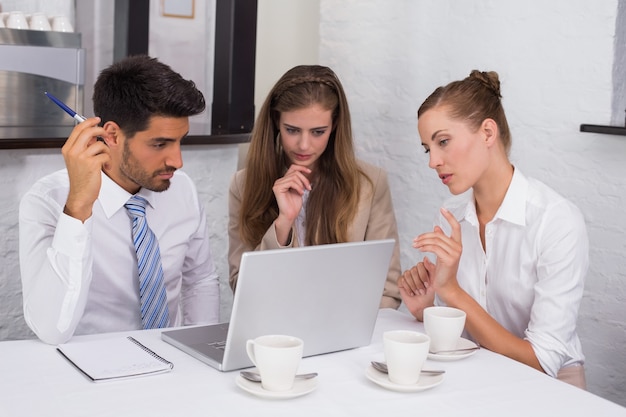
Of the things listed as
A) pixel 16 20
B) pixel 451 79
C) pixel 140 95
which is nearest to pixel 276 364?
pixel 140 95

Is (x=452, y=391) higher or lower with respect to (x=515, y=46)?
lower

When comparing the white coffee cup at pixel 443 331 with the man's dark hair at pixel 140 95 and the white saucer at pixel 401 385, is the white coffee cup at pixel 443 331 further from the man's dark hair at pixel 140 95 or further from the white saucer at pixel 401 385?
the man's dark hair at pixel 140 95

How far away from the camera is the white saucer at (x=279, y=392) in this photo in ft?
4.17

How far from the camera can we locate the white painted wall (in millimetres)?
2605

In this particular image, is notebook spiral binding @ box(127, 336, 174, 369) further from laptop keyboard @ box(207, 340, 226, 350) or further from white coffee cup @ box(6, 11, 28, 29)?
white coffee cup @ box(6, 11, 28, 29)

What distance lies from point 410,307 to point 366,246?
42cm

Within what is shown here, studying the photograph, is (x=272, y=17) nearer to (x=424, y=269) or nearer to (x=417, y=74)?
(x=417, y=74)

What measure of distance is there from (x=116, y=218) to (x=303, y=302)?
68 centimetres

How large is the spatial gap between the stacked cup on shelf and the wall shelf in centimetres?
197

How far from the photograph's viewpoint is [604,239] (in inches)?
102

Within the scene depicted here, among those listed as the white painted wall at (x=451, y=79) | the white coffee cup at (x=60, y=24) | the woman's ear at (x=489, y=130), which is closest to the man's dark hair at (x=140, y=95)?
the woman's ear at (x=489, y=130)

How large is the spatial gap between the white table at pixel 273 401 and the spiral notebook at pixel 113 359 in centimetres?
1

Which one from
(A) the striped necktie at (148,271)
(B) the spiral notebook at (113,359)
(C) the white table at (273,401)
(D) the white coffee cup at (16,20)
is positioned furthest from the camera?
(D) the white coffee cup at (16,20)

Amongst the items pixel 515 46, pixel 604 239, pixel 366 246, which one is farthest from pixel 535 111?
pixel 366 246
